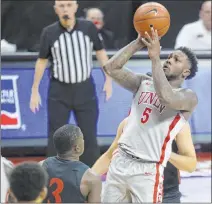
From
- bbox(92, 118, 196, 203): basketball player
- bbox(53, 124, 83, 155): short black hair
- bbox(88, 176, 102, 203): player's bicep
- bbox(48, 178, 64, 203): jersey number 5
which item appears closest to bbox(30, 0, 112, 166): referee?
bbox(92, 118, 196, 203): basketball player

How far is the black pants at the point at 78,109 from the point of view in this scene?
8172 mm

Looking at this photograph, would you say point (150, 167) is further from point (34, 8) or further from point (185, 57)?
point (34, 8)

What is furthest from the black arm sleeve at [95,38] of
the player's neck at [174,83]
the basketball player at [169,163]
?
the player's neck at [174,83]

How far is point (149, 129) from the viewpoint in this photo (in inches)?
210

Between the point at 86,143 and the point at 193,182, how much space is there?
129cm

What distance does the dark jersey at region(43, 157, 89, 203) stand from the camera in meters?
4.52

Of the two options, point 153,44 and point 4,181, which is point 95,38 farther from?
point 4,181

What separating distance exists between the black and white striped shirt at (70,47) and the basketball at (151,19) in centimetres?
267

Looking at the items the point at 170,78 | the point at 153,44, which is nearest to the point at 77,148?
the point at 153,44

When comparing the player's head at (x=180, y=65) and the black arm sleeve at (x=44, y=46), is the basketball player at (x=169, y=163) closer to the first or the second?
the player's head at (x=180, y=65)

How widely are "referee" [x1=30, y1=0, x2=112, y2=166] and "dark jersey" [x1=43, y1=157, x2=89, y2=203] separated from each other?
3492 millimetres

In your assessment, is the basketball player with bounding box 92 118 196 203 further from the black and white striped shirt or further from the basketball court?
the black and white striped shirt

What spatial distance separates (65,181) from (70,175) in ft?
0.15

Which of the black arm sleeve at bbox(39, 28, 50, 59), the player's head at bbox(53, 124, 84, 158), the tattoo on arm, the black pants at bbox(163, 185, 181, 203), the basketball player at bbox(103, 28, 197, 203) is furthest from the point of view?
the black arm sleeve at bbox(39, 28, 50, 59)
